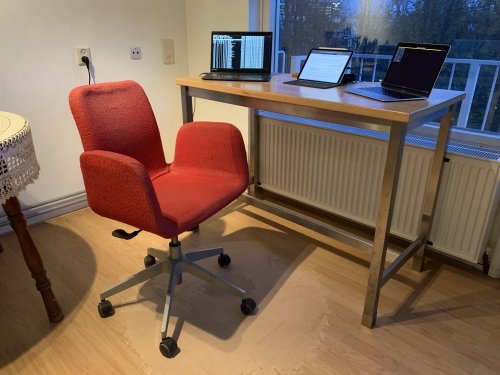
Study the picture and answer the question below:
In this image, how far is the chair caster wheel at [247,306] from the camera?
1.56 m

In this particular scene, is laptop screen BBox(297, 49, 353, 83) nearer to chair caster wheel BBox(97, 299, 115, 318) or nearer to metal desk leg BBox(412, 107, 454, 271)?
metal desk leg BBox(412, 107, 454, 271)

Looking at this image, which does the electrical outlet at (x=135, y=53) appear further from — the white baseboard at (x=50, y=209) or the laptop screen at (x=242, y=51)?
the white baseboard at (x=50, y=209)

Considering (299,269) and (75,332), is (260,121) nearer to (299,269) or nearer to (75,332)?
(299,269)

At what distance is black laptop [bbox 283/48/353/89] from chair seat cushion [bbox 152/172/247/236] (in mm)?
550

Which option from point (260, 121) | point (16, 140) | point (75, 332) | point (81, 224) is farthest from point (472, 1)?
point (81, 224)

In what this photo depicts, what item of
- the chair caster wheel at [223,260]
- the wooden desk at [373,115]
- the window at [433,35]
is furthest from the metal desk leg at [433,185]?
the chair caster wheel at [223,260]

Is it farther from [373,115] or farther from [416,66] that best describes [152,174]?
[416,66]

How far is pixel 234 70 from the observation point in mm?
1980

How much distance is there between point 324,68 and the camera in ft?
5.66

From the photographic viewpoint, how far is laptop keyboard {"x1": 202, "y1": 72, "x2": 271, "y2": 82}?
184 cm

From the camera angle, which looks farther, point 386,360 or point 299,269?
point 299,269

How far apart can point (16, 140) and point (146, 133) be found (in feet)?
1.86

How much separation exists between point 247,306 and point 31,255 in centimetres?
85

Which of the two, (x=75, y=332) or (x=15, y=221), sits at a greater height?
(x=15, y=221)
